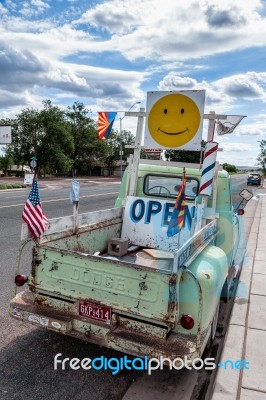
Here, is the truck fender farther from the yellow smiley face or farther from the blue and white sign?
the yellow smiley face

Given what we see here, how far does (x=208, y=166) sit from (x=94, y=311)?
246cm

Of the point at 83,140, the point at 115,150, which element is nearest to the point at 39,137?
the point at 83,140

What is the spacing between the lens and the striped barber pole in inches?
185

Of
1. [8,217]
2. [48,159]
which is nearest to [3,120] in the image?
[48,159]

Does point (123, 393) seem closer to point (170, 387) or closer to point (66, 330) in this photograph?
point (170, 387)

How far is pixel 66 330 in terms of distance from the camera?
351 centimetres

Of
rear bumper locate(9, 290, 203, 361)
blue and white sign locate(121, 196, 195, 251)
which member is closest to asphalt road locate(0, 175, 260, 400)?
rear bumper locate(9, 290, 203, 361)

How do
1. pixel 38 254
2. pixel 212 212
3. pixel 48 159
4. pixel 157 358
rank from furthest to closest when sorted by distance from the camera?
pixel 48 159
pixel 212 212
pixel 38 254
pixel 157 358

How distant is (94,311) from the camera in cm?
349

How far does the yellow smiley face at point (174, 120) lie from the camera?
5.30 m

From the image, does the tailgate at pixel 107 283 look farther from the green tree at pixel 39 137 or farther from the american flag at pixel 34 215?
the green tree at pixel 39 137

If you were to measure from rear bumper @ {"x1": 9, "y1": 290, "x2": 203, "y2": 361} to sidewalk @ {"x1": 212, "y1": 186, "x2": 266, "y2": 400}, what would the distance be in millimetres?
619

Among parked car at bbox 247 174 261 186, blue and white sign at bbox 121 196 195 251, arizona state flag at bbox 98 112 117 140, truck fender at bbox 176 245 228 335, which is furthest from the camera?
parked car at bbox 247 174 261 186

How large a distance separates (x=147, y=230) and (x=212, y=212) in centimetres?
107
